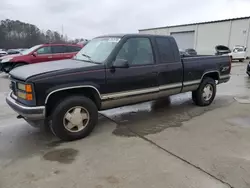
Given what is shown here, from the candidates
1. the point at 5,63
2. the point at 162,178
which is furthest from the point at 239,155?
the point at 5,63

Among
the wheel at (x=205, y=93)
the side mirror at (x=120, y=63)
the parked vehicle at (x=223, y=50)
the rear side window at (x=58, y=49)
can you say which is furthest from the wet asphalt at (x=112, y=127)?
the parked vehicle at (x=223, y=50)

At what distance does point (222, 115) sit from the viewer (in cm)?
543

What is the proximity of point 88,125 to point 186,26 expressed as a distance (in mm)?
34758

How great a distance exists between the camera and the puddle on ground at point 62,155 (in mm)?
3316

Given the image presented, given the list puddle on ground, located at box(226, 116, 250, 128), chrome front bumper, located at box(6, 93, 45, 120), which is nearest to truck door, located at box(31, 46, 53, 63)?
chrome front bumper, located at box(6, 93, 45, 120)

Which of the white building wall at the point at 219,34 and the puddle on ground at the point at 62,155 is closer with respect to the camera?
the puddle on ground at the point at 62,155

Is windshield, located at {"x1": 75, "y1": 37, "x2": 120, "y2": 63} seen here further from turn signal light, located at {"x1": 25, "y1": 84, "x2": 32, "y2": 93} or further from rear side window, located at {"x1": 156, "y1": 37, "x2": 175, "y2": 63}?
turn signal light, located at {"x1": 25, "y1": 84, "x2": 32, "y2": 93}

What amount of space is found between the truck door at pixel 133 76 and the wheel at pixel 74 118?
425mm

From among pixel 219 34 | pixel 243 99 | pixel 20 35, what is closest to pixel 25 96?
pixel 243 99

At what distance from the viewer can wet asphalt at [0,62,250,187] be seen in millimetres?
3529

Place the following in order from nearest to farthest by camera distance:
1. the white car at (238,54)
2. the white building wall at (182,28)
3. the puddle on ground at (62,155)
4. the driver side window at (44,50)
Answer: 1. the puddle on ground at (62,155)
2. the driver side window at (44,50)
3. the white car at (238,54)
4. the white building wall at (182,28)

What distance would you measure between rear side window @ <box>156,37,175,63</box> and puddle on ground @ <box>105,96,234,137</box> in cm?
131

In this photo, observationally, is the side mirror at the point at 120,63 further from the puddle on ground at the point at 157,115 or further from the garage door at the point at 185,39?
the garage door at the point at 185,39

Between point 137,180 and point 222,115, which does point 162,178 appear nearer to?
point 137,180
